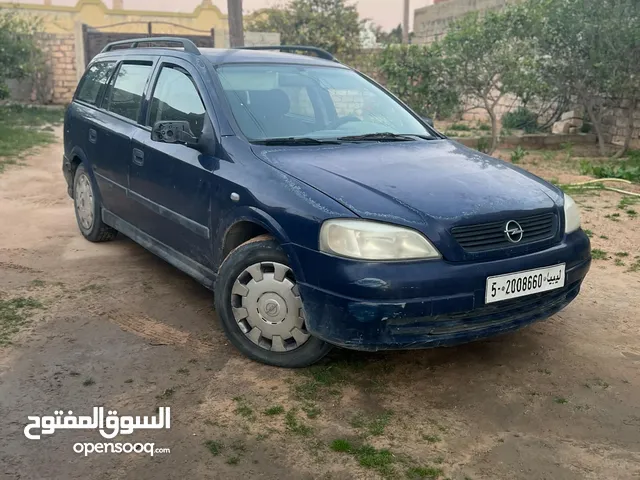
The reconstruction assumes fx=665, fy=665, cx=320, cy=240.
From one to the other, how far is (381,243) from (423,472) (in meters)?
1.01

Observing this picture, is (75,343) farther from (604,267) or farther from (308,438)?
(604,267)

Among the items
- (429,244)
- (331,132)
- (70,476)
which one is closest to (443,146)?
(331,132)

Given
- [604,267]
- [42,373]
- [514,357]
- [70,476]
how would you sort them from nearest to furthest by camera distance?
[70,476], [42,373], [514,357], [604,267]

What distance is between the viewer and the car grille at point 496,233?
3.16m

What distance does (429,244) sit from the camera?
3.09 metres

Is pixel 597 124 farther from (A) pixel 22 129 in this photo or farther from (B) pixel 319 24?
(B) pixel 319 24

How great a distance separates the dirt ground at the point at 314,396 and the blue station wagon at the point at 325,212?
32 centimetres

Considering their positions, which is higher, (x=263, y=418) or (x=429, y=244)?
(x=429, y=244)

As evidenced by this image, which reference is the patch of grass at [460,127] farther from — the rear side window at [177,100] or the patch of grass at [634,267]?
the rear side window at [177,100]

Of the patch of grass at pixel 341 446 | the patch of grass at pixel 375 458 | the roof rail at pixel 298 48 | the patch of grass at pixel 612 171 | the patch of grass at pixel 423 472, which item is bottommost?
the patch of grass at pixel 423 472

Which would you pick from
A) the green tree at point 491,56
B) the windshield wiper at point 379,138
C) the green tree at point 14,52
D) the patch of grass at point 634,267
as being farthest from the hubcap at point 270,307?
the green tree at point 14,52

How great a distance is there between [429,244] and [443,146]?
1.33 m

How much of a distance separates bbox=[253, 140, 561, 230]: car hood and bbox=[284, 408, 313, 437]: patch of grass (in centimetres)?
98

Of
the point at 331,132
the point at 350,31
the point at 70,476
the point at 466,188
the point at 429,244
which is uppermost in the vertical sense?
the point at 350,31
